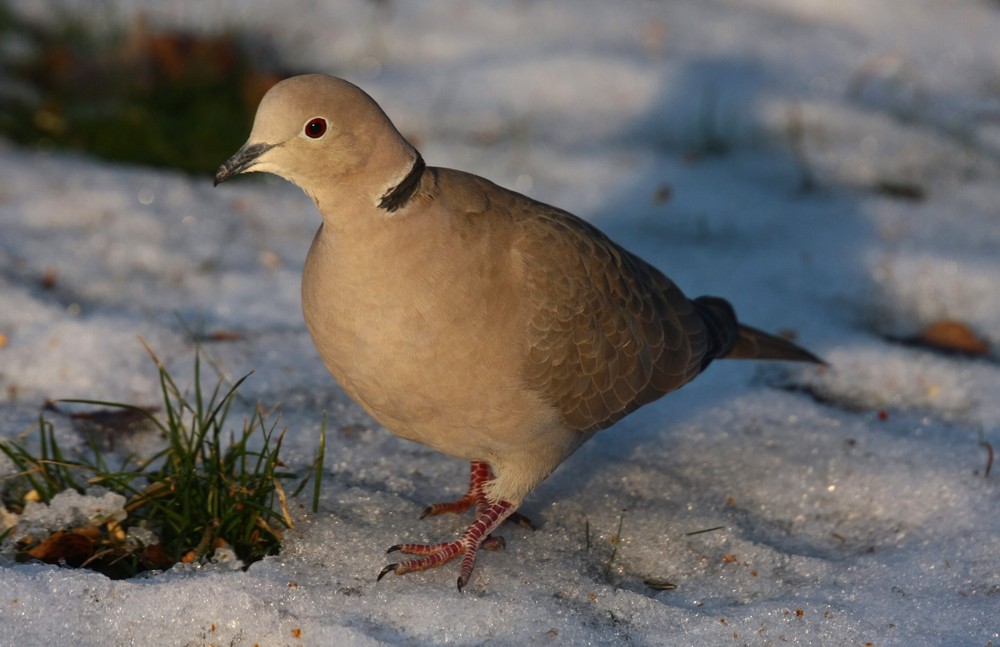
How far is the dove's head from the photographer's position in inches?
128

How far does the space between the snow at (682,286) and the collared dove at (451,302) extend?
0.35 metres

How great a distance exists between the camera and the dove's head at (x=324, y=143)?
10.7ft

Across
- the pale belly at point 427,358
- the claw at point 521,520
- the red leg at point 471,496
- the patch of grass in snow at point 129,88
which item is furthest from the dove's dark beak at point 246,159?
the patch of grass in snow at point 129,88

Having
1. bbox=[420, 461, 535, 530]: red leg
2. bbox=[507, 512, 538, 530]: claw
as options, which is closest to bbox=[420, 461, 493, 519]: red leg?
bbox=[420, 461, 535, 530]: red leg

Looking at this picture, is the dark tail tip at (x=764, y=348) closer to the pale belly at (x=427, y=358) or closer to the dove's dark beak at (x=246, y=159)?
the pale belly at (x=427, y=358)

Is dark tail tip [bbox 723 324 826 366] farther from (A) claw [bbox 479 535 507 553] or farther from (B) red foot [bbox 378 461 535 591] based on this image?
(A) claw [bbox 479 535 507 553]

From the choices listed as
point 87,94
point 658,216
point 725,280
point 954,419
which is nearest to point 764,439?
point 954,419

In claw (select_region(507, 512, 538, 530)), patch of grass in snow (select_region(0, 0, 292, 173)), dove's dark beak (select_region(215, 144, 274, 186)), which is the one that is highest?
patch of grass in snow (select_region(0, 0, 292, 173))

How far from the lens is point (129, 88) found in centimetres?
677

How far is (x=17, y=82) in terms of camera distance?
6.69 meters

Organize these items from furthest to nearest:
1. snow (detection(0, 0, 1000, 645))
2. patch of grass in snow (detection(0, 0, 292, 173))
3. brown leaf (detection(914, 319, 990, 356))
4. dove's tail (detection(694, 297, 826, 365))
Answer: patch of grass in snow (detection(0, 0, 292, 173)) < brown leaf (detection(914, 319, 990, 356)) < dove's tail (detection(694, 297, 826, 365)) < snow (detection(0, 0, 1000, 645))

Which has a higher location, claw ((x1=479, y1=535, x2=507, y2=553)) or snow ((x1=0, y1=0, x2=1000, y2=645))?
snow ((x1=0, y1=0, x2=1000, y2=645))

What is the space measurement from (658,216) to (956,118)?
2.01 meters

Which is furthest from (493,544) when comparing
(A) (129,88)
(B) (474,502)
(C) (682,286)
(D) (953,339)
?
(A) (129,88)
